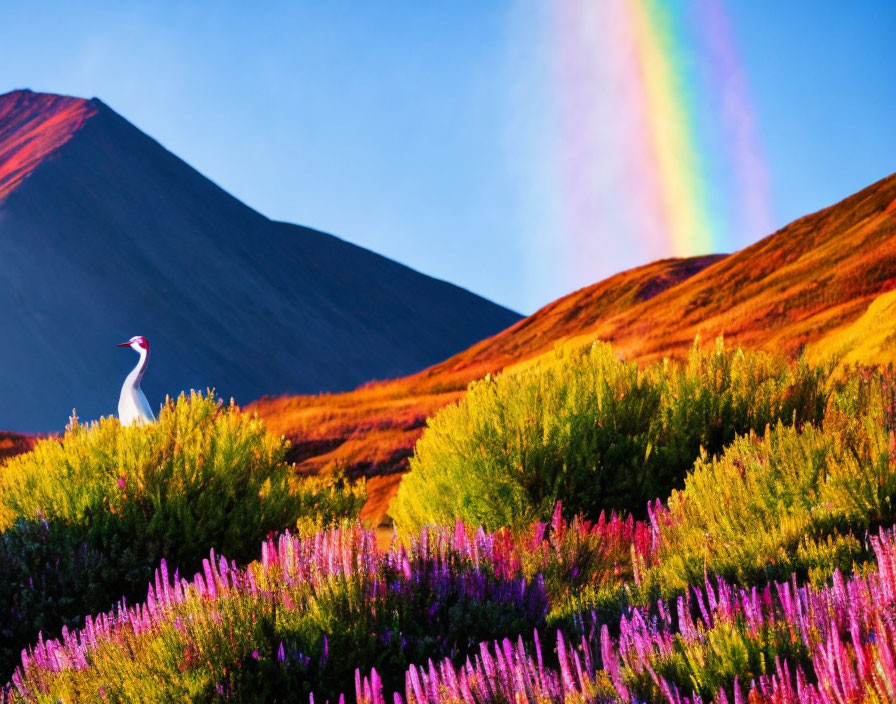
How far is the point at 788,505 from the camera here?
4.81 m

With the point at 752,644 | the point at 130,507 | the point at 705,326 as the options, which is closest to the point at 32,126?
the point at 705,326

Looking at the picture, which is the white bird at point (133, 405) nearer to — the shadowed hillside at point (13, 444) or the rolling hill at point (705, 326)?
the rolling hill at point (705, 326)

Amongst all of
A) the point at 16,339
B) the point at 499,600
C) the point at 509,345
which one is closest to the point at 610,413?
the point at 499,600

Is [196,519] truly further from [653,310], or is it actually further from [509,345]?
[509,345]

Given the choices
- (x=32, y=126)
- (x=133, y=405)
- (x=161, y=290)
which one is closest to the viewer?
(x=133, y=405)

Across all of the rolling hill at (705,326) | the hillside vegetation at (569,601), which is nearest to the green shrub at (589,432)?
the hillside vegetation at (569,601)

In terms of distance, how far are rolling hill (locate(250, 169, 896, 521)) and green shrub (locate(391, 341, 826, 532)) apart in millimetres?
2643

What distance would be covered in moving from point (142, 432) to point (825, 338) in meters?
10.4

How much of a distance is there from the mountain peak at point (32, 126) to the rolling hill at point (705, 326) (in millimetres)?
85025

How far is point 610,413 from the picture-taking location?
746 centimetres

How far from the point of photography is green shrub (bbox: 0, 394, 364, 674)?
249 inches

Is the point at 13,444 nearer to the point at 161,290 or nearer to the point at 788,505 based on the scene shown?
the point at 788,505

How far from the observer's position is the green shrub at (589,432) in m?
7.08

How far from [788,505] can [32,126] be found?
125839mm
